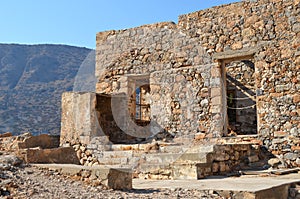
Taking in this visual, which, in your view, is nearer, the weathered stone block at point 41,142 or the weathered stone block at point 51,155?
the weathered stone block at point 51,155

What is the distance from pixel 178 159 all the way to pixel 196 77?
3.21 metres

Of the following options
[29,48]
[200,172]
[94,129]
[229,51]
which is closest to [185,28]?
[229,51]

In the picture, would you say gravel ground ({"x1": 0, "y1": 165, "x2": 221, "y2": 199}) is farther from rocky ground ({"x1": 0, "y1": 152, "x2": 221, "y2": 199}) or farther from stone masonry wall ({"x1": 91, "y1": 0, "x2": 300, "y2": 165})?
stone masonry wall ({"x1": 91, "y1": 0, "x2": 300, "y2": 165})

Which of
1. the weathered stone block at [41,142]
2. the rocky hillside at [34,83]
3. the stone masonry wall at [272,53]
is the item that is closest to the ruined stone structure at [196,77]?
the stone masonry wall at [272,53]

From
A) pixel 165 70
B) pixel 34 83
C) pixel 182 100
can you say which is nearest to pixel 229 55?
pixel 182 100

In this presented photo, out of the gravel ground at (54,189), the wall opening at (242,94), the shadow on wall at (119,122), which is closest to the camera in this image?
the gravel ground at (54,189)

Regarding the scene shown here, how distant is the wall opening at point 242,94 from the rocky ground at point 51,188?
7241 mm

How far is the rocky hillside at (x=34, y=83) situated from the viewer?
25188 mm

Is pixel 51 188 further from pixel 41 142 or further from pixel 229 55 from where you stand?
pixel 229 55

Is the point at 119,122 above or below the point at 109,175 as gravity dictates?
above

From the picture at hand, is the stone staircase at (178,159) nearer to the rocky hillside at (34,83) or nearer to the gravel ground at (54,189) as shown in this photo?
the gravel ground at (54,189)

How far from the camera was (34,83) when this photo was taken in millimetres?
31562

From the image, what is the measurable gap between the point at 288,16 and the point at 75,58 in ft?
100

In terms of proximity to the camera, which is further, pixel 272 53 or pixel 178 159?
pixel 272 53
